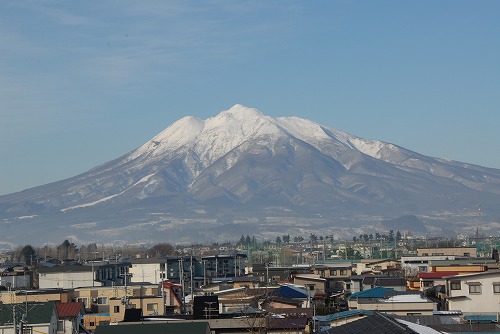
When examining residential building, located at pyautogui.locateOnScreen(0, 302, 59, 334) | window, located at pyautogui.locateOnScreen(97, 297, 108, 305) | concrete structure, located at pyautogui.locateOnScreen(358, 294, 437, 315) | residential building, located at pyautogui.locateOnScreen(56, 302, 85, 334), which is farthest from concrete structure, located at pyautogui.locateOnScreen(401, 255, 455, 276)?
residential building, located at pyautogui.locateOnScreen(0, 302, 59, 334)

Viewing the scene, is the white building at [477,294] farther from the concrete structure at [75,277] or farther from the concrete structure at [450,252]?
the concrete structure at [450,252]

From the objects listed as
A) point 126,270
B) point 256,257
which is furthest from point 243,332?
point 256,257

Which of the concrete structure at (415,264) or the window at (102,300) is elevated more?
the concrete structure at (415,264)

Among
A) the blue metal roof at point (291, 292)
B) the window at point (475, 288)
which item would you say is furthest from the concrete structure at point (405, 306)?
the blue metal roof at point (291, 292)

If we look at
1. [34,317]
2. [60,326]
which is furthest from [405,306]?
[34,317]

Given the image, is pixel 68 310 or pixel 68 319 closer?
pixel 68 319

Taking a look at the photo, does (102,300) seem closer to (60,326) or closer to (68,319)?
(68,319)

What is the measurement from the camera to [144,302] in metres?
34.4

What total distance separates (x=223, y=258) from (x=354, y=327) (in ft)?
165

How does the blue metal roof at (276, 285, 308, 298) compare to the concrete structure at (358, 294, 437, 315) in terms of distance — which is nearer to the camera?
the concrete structure at (358, 294, 437, 315)

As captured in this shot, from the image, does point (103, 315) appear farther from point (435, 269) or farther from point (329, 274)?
point (329, 274)

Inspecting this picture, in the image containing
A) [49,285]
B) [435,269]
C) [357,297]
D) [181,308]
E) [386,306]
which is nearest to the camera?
[386,306]

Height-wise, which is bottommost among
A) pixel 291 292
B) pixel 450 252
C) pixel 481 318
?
pixel 481 318

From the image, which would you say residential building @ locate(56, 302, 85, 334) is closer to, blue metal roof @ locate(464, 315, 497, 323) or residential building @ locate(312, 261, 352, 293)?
blue metal roof @ locate(464, 315, 497, 323)
